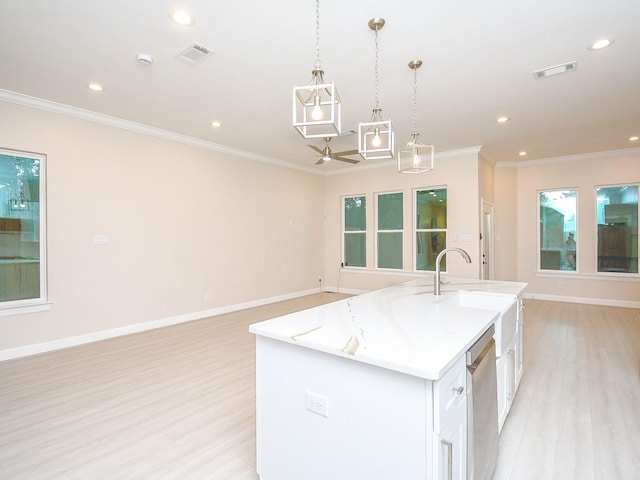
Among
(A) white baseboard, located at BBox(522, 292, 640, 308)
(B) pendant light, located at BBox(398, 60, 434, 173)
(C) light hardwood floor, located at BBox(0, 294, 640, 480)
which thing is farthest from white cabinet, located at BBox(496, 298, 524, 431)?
(A) white baseboard, located at BBox(522, 292, 640, 308)

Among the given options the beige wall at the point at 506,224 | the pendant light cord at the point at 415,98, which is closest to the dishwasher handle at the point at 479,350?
the pendant light cord at the point at 415,98

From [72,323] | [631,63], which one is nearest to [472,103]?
[631,63]

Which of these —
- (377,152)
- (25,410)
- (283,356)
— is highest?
(377,152)

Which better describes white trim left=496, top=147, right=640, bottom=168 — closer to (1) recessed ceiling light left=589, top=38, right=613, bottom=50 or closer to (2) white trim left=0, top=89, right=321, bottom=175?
(1) recessed ceiling light left=589, top=38, right=613, bottom=50

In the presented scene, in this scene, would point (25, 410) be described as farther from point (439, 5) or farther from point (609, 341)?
point (609, 341)

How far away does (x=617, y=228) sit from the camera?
6.24 metres

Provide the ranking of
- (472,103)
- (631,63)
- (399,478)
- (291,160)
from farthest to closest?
1. (291,160)
2. (472,103)
3. (631,63)
4. (399,478)

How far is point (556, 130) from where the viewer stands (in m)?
4.92

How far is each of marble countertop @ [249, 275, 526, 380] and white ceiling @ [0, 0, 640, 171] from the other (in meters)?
2.02

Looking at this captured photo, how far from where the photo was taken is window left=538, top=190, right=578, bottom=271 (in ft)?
21.7

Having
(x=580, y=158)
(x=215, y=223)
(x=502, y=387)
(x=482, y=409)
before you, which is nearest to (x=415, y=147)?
(x=502, y=387)

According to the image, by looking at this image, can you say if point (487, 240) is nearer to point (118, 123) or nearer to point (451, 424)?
point (451, 424)

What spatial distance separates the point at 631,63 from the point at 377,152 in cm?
262

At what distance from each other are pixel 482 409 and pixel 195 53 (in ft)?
10.7
